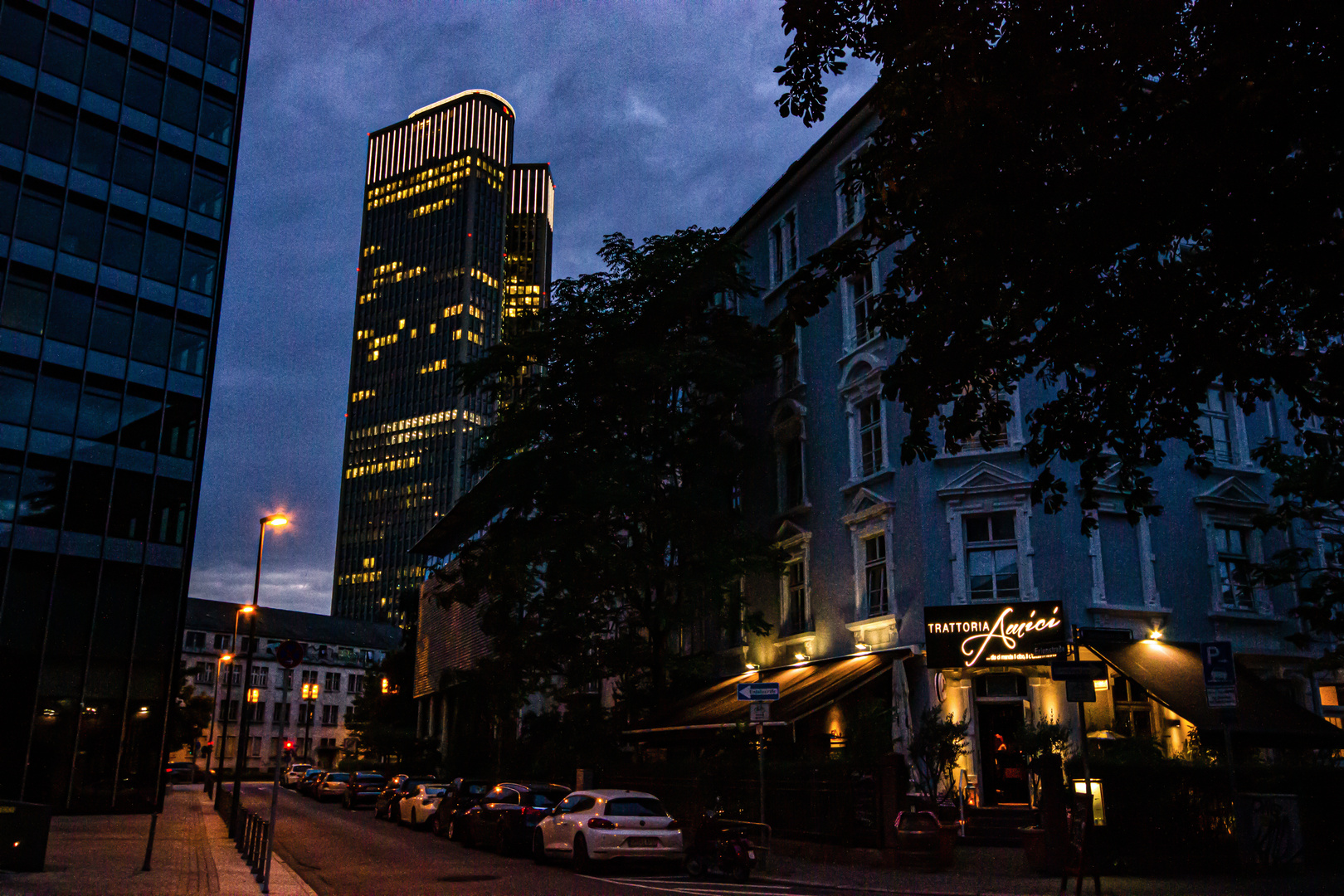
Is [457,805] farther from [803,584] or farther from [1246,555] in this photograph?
[1246,555]

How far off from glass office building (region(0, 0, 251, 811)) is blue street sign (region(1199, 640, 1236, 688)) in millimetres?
31401

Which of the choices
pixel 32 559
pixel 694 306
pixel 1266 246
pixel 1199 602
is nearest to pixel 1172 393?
pixel 1266 246

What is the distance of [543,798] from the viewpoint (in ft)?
75.3

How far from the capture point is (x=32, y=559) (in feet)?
110

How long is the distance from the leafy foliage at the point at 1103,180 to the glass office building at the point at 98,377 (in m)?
31.3

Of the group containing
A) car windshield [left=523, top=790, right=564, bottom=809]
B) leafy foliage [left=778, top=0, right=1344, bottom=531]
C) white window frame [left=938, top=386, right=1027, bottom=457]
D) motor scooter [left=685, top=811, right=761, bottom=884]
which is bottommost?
motor scooter [left=685, top=811, right=761, bottom=884]

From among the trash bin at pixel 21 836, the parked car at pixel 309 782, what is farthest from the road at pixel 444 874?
the parked car at pixel 309 782

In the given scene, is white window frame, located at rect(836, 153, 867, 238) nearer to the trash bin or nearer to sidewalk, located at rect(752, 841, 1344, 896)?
sidewalk, located at rect(752, 841, 1344, 896)

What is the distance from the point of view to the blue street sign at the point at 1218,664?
1415 centimetres

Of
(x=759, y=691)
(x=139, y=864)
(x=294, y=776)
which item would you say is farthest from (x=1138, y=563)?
(x=294, y=776)

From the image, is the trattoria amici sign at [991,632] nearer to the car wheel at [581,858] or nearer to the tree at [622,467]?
the tree at [622,467]

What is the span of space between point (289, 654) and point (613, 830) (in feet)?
20.5

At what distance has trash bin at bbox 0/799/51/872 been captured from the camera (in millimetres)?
16203

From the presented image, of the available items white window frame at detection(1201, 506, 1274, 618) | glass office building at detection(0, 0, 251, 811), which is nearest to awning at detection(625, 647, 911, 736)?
white window frame at detection(1201, 506, 1274, 618)
